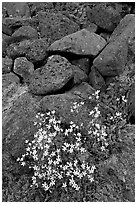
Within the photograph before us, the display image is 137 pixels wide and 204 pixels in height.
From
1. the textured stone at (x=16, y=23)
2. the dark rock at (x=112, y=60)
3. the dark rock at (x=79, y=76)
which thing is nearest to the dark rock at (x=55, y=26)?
the textured stone at (x=16, y=23)

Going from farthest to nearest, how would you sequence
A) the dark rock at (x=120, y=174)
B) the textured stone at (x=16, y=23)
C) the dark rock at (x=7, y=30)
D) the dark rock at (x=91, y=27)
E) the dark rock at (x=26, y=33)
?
the dark rock at (x=7, y=30) < the textured stone at (x=16, y=23) < the dark rock at (x=26, y=33) < the dark rock at (x=91, y=27) < the dark rock at (x=120, y=174)

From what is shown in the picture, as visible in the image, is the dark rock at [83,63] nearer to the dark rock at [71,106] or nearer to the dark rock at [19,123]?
the dark rock at [71,106]

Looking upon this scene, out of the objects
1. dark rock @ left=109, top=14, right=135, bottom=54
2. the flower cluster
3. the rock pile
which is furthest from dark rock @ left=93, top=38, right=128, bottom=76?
the flower cluster

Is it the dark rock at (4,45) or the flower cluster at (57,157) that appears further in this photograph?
the dark rock at (4,45)

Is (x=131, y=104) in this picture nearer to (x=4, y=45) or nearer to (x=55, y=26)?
(x=55, y=26)

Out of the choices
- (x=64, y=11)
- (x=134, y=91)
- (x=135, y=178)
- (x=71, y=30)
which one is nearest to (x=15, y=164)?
(x=135, y=178)

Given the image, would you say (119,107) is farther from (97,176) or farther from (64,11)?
(64,11)

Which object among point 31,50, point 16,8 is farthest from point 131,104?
point 16,8
